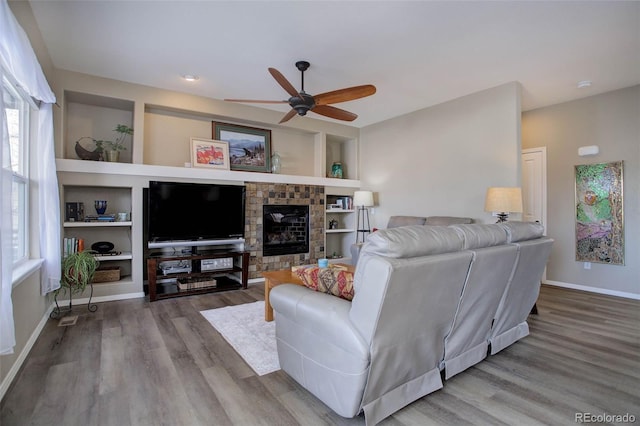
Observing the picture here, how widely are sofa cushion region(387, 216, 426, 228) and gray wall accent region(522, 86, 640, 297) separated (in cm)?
208

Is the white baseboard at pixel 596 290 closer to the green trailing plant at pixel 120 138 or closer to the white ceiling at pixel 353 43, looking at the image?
the white ceiling at pixel 353 43

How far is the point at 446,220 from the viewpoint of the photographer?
15.2 ft

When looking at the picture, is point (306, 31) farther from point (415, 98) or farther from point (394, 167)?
point (394, 167)

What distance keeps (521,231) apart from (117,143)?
4.99 metres

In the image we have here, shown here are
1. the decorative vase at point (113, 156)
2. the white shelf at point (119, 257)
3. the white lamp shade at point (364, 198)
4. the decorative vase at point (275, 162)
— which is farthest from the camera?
the white lamp shade at point (364, 198)

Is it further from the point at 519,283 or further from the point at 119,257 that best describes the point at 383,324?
the point at 119,257

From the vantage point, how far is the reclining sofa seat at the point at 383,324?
153 cm

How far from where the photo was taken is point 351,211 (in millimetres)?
6445

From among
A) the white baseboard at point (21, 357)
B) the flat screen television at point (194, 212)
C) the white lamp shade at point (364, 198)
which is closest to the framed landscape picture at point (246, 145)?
the flat screen television at point (194, 212)

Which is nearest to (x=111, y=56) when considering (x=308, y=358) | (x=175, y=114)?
(x=175, y=114)

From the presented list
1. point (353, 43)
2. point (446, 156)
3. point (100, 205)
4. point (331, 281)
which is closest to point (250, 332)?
point (331, 281)

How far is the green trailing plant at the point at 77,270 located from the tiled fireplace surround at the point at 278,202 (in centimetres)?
209

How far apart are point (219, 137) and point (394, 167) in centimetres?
306

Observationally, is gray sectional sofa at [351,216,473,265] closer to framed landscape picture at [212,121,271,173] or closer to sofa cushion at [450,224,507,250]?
framed landscape picture at [212,121,271,173]
